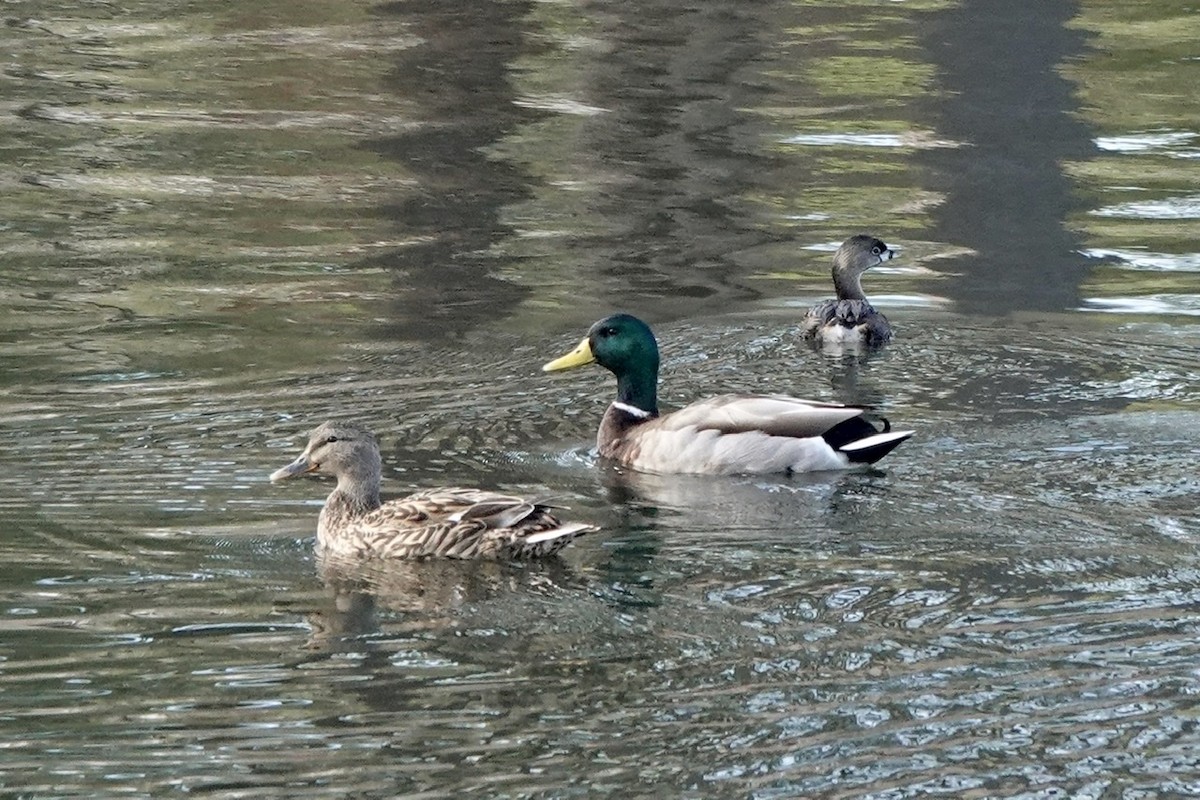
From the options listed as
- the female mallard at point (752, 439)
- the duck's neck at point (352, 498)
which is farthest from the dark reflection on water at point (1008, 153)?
the duck's neck at point (352, 498)

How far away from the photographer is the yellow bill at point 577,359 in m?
12.2

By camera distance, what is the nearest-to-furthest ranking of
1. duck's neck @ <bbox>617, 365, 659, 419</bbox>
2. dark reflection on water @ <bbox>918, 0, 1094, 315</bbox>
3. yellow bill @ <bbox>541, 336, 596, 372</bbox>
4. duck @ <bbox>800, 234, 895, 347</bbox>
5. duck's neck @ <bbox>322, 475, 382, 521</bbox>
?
duck's neck @ <bbox>322, 475, 382, 521</bbox> < duck's neck @ <bbox>617, 365, 659, 419</bbox> < yellow bill @ <bbox>541, 336, 596, 372</bbox> < duck @ <bbox>800, 234, 895, 347</bbox> < dark reflection on water @ <bbox>918, 0, 1094, 315</bbox>

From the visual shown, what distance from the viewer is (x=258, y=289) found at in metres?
15.1

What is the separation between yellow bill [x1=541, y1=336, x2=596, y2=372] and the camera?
12.2 meters

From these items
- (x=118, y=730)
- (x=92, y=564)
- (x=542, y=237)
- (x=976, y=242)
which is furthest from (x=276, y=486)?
(x=976, y=242)

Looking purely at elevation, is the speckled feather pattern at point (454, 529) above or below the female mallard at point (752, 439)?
above

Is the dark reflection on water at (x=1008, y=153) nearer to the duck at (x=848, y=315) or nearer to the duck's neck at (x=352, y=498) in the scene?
the duck at (x=848, y=315)

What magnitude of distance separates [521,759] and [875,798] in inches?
43.4

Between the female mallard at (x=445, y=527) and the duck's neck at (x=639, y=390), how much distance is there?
242 cm

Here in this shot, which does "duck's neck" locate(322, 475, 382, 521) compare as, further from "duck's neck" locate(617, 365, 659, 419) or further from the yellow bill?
the yellow bill

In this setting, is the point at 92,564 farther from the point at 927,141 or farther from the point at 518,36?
the point at 518,36

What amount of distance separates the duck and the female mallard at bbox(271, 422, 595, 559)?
4.19 meters

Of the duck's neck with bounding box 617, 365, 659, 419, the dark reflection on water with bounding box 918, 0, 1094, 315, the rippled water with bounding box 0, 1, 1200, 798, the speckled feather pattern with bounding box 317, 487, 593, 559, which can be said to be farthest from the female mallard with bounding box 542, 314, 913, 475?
the dark reflection on water with bounding box 918, 0, 1094, 315

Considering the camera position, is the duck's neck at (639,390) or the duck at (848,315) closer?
the duck's neck at (639,390)
